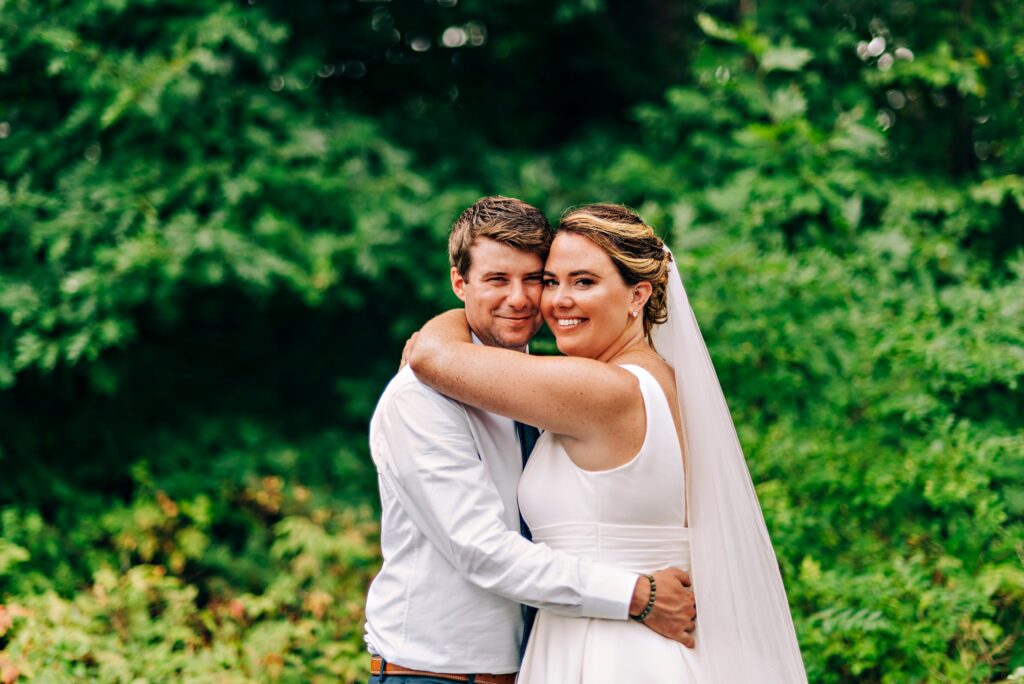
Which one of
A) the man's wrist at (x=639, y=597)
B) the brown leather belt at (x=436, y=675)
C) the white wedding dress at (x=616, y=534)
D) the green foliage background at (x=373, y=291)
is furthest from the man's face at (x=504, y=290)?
the green foliage background at (x=373, y=291)

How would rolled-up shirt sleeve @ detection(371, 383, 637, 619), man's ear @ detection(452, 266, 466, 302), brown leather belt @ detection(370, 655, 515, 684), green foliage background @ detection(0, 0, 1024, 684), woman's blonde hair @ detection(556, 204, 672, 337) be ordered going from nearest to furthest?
1. rolled-up shirt sleeve @ detection(371, 383, 637, 619)
2. brown leather belt @ detection(370, 655, 515, 684)
3. woman's blonde hair @ detection(556, 204, 672, 337)
4. man's ear @ detection(452, 266, 466, 302)
5. green foliage background @ detection(0, 0, 1024, 684)

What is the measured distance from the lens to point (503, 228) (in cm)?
284

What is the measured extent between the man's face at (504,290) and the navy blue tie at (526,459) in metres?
0.29

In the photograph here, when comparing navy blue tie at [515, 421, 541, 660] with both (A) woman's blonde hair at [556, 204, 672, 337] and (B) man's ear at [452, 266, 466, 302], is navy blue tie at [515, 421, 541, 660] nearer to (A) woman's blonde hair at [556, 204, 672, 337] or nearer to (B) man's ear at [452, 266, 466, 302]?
(B) man's ear at [452, 266, 466, 302]

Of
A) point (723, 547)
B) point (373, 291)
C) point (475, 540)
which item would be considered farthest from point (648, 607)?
point (373, 291)

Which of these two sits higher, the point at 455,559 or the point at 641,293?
the point at 641,293

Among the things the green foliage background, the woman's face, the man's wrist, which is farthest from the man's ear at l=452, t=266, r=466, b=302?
the green foliage background

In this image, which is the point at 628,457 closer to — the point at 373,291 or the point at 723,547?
the point at 723,547

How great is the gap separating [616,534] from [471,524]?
0.43 meters

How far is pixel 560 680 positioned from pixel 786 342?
274cm

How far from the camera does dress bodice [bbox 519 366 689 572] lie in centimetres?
261

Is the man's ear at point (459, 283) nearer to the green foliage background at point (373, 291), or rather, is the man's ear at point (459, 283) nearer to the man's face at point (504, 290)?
the man's face at point (504, 290)

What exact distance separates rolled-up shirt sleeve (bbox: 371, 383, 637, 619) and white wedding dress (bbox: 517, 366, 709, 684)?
87 mm

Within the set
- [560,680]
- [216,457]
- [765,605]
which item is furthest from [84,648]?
[765,605]
